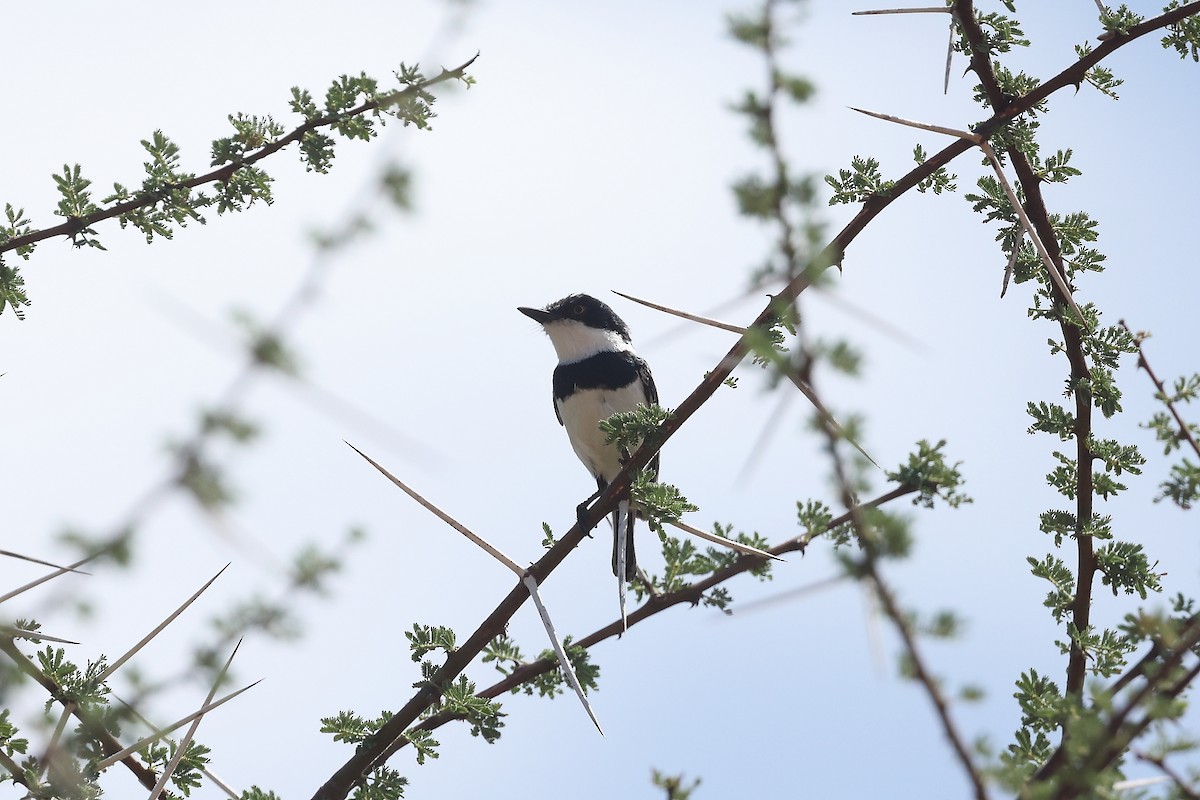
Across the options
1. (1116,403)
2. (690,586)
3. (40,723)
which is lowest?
(40,723)

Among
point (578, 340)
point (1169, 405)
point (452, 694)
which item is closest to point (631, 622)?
point (452, 694)

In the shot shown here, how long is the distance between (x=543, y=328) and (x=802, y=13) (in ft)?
23.6

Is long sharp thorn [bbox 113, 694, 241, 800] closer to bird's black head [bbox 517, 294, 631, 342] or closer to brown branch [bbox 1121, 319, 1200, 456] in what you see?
brown branch [bbox 1121, 319, 1200, 456]

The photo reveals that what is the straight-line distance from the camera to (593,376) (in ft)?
27.6

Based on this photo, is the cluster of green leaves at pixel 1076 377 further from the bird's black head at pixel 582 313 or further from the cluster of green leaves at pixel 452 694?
the bird's black head at pixel 582 313

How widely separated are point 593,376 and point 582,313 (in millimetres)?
955

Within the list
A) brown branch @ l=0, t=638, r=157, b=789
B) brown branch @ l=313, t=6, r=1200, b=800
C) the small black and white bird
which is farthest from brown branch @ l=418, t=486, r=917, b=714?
the small black and white bird

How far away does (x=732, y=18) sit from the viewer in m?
2.17

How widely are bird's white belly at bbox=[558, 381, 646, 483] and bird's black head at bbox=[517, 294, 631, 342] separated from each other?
79 cm

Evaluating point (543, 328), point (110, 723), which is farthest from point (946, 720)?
point (543, 328)

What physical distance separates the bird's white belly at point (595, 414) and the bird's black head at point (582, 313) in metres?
0.79

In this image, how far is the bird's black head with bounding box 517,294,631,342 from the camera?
9211 mm

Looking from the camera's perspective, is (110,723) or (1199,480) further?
(110,723)

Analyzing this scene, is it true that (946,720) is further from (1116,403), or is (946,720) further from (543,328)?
(543,328)
